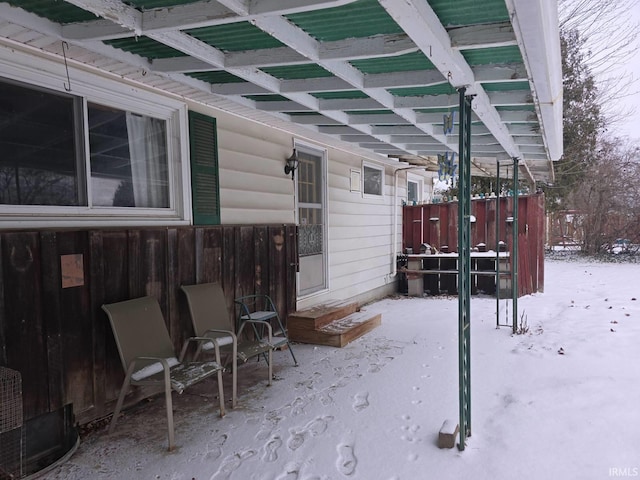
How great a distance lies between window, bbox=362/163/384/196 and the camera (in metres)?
7.50

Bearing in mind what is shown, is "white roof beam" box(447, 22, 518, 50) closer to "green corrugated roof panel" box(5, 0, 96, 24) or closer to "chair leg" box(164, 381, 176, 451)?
"green corrugated roof panel" box(5, 0, 96, 24)

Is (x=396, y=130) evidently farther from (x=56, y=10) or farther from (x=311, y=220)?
(x=56, y=10)

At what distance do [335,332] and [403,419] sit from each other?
6.09ft

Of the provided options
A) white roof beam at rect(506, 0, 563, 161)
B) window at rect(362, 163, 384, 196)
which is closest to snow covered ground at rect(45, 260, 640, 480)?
white roof beam at rect(506, 0, 563, 161)

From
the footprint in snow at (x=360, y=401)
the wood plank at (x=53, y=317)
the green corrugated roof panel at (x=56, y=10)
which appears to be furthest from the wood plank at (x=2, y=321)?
the footprint in snow at (x=360, y=401)

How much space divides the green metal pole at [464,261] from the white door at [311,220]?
3.00 meters

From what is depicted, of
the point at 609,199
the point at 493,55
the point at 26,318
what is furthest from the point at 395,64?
the point at 609,199

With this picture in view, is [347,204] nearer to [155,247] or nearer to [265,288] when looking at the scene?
[265,288]

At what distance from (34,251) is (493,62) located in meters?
2.92

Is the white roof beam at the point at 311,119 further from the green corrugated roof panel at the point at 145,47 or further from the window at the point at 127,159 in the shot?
the green corrugated roof panel at the point at 145,47

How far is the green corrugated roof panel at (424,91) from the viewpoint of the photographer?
332 cm

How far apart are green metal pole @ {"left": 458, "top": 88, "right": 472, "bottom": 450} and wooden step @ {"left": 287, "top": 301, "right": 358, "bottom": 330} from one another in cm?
231

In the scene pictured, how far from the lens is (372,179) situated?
7.83m

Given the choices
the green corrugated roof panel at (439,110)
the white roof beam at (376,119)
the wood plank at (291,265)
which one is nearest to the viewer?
the green corrugated roof panel at (439,110)
